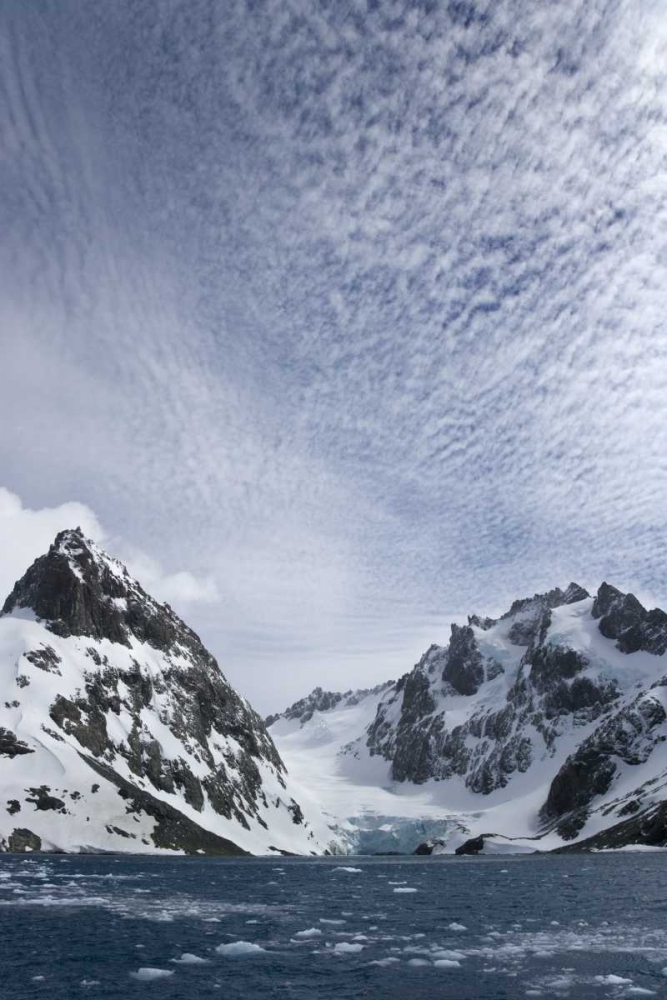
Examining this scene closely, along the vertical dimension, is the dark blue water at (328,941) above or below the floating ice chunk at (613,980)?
above

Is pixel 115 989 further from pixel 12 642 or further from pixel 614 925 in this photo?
pixel 12 642

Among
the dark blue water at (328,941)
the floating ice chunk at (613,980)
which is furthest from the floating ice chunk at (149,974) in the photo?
the floating ice chunk at (613,980)

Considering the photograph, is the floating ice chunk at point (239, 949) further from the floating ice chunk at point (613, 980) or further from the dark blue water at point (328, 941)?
the floating ice chunk at point (613, 980)

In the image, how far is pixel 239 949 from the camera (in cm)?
3931

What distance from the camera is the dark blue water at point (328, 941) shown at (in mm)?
31266

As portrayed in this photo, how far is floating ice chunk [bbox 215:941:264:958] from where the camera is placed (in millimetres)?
38713

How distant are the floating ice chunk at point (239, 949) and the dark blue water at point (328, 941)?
0.33 ft

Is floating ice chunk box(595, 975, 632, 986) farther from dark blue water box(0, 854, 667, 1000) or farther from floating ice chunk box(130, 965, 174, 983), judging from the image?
floating ice chunk box(130, 965, 174, 983)

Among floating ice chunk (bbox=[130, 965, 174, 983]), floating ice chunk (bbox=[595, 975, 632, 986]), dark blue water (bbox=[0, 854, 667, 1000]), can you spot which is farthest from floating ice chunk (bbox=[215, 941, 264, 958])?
floating ice chunk (bbox=[595, 975, 632, 986])

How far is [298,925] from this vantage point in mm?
49844

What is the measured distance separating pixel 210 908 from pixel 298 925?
12540 millimetres

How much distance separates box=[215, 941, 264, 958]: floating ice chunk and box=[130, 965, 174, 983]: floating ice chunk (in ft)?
17.9

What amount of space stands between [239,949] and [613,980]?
60.1 feet

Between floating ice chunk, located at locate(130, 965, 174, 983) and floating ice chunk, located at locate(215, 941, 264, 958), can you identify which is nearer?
floating ice chunk, located at locate(130, 965, 174, 983)
